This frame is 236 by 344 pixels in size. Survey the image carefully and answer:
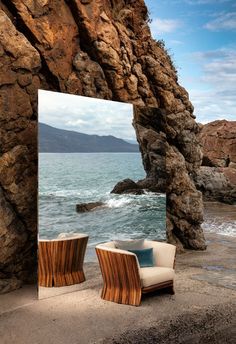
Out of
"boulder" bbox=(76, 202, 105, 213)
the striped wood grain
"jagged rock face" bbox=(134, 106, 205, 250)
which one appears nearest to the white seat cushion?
the striped wood grain

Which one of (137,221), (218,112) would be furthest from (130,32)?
(218,112)

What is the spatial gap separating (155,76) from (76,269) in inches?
172

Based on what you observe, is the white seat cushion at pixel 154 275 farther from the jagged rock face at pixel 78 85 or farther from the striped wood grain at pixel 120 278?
the jagged rock face at pixel 78 85

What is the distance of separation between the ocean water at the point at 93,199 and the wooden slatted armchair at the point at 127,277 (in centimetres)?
58

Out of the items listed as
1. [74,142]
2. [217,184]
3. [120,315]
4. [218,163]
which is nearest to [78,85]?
[74,142]

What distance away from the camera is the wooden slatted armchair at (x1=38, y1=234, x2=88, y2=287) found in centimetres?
610

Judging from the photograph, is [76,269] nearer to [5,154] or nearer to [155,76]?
[5,154]

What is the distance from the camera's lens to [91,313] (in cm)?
551

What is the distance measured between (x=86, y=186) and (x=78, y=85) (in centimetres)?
184

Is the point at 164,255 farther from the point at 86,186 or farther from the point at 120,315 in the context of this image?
the point at 86,186

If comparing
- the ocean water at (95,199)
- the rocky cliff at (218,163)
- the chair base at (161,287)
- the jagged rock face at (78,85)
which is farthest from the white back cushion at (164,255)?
the rocky cliff at (218,163)

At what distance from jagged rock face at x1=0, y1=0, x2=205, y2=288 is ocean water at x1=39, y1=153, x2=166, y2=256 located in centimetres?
52

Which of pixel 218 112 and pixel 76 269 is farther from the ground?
pixel 218 112

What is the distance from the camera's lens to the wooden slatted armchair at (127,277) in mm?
5767
